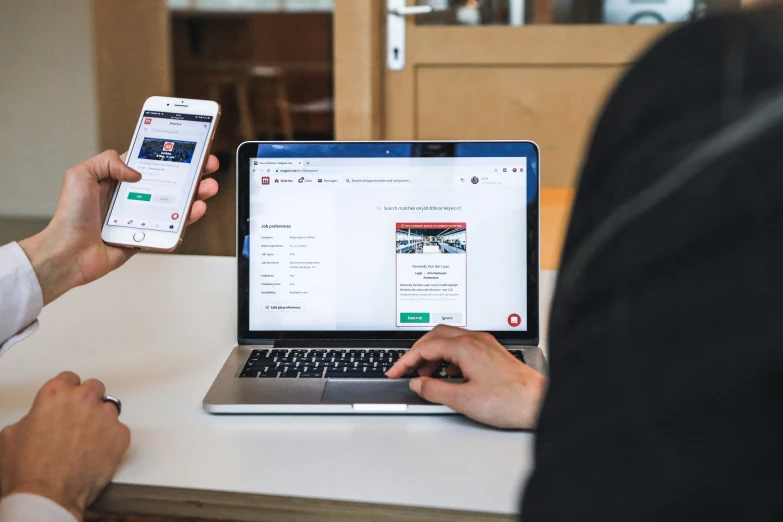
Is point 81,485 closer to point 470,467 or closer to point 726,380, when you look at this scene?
point 470,467

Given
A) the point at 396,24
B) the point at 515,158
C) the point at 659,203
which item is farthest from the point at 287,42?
the point at 659,203

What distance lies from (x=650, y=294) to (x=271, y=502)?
18.7 inches

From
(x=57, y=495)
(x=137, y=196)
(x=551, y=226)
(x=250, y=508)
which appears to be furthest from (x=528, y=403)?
(x=551, y=226)

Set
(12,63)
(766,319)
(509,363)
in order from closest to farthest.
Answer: (766,319), (509,363), (12,63)

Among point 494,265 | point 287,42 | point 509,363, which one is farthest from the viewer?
point 287,42

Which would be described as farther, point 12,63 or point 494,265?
point 12,63

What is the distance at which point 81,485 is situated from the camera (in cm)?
71

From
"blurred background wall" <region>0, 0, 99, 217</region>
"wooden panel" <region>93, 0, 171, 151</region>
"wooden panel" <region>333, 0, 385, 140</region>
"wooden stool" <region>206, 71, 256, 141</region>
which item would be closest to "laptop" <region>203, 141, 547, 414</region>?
"wooden panel" <region>333, 0, 385, 140</region>

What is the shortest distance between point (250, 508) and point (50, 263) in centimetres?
45

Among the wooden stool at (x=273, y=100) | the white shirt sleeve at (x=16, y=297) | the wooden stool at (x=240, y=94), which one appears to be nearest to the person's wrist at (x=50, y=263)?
the white shirt sleeve at (x=16, y=297)

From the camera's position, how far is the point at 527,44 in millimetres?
2900

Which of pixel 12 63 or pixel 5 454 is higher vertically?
pixel 12 63

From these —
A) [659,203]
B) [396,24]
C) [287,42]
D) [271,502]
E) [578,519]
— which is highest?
[287,42]

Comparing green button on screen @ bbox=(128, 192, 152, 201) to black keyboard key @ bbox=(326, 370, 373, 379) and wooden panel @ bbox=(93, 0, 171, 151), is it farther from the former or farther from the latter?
wooden panel @ bbox=(93, 0, 171, 151)
